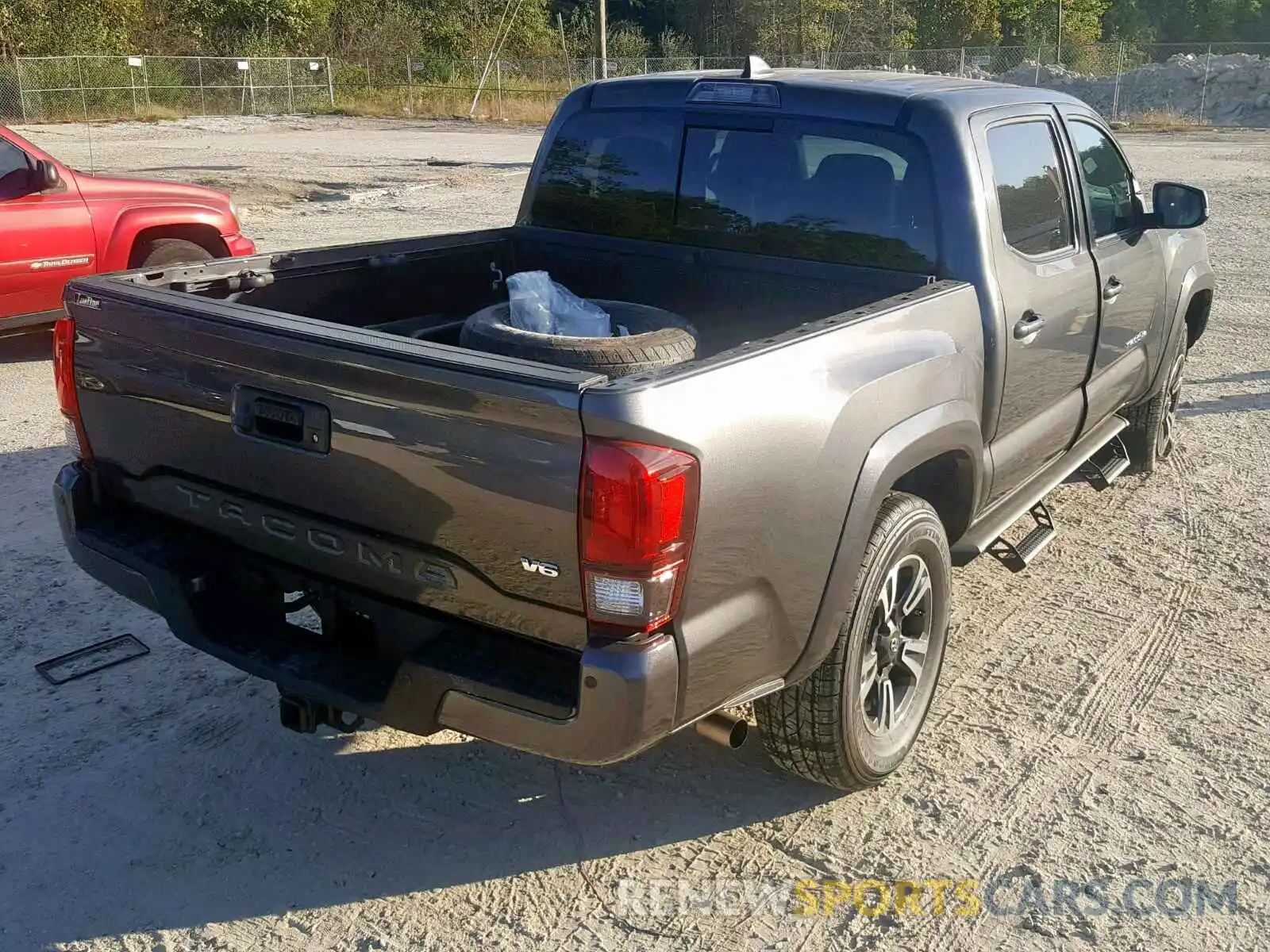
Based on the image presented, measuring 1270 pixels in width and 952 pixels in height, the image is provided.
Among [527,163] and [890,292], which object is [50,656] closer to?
[890,292]

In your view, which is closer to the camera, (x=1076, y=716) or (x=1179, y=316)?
(x=1076, y=716)

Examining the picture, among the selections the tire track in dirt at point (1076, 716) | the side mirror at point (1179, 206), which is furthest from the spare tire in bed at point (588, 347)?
the side mirror at point (1179, 206)

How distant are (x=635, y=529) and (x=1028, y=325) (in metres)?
2.18

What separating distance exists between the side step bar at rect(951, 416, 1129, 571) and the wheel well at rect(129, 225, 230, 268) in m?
6.52

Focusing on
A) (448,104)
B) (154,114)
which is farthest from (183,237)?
(448,104)

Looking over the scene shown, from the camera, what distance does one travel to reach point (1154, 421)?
6277 millimetres

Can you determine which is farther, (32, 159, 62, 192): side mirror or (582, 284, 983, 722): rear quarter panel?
(32, 159, 62, 192): side mirror

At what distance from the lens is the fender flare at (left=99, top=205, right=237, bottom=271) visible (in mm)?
8617

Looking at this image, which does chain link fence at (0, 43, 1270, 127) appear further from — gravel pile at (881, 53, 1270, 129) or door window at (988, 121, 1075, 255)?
door window at (988, 121, 1075, 255)

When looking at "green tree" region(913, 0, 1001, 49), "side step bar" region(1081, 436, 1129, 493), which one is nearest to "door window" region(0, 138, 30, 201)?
"side step bar" region(1081, 436, 1129, 493)

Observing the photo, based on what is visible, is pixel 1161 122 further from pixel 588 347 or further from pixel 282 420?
pixel 282 420

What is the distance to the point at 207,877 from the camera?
3.26 m

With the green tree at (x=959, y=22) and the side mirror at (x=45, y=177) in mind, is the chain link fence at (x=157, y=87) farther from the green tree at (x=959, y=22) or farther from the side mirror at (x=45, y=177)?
the green tree at (x=959, y=22)

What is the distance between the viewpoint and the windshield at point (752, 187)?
4094 millimetres
